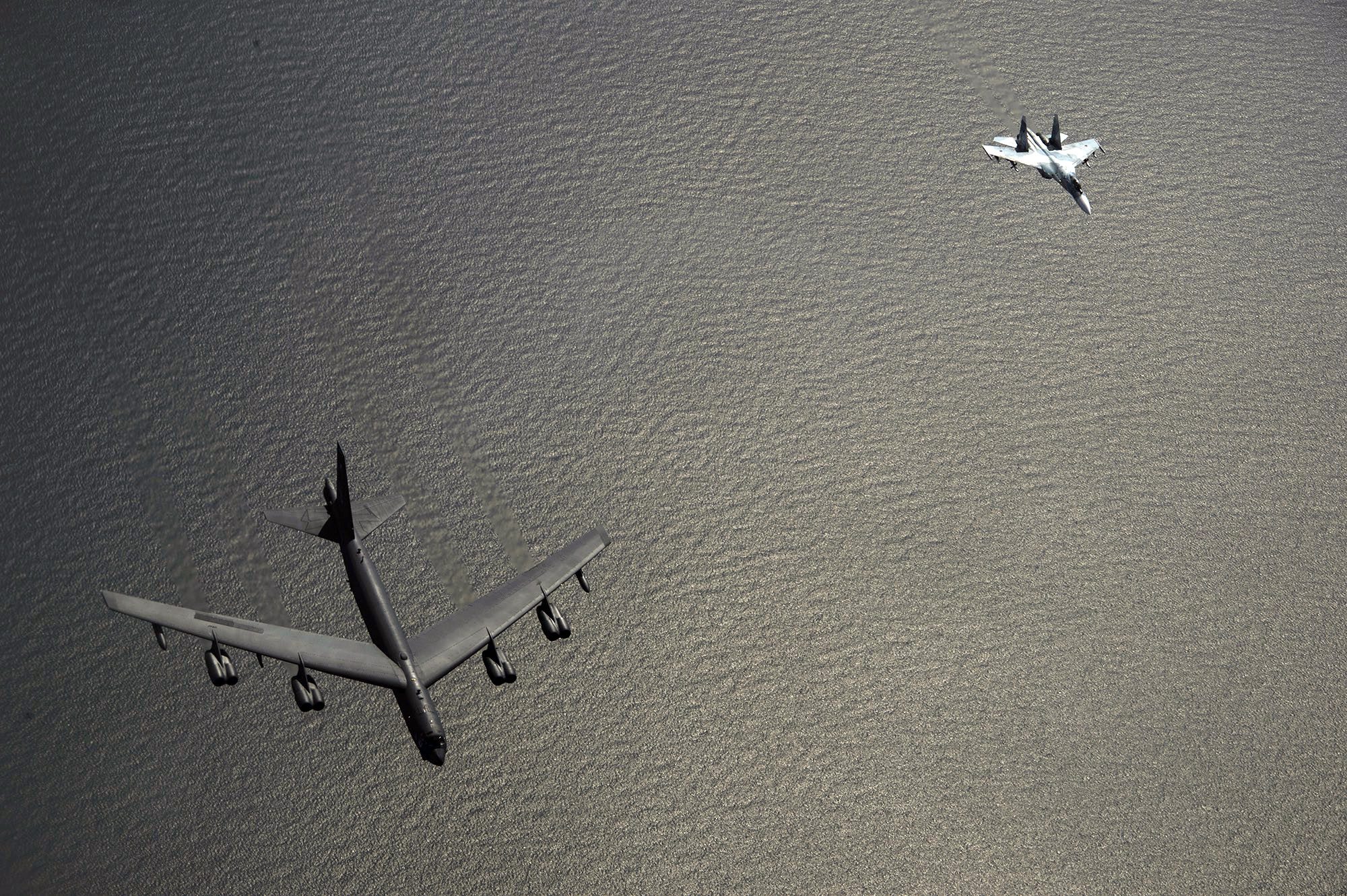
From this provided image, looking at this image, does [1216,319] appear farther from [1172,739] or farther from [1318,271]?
[1172,739]

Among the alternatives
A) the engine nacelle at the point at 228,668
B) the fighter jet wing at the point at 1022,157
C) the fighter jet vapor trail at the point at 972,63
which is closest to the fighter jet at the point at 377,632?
the engine nacelle at the point at 228,668

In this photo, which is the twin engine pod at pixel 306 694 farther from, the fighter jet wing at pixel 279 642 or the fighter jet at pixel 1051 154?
the fighter jet at pixel 1051 154

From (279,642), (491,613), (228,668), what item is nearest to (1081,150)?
(491,613)

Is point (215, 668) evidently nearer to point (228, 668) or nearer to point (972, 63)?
point (228, 668)

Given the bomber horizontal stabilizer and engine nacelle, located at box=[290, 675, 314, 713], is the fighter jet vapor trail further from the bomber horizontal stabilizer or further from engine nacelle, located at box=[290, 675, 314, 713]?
engine nacelle, located at box=[290, 675, 314, 713]

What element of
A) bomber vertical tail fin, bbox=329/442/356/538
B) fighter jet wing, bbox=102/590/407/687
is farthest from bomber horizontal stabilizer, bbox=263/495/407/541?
fighter jet wing, bbox=102/590/407/687

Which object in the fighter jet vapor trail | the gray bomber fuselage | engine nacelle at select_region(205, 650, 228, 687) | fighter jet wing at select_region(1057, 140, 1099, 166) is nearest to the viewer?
the gray bomber fuselage

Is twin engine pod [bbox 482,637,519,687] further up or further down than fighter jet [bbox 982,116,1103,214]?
further down
